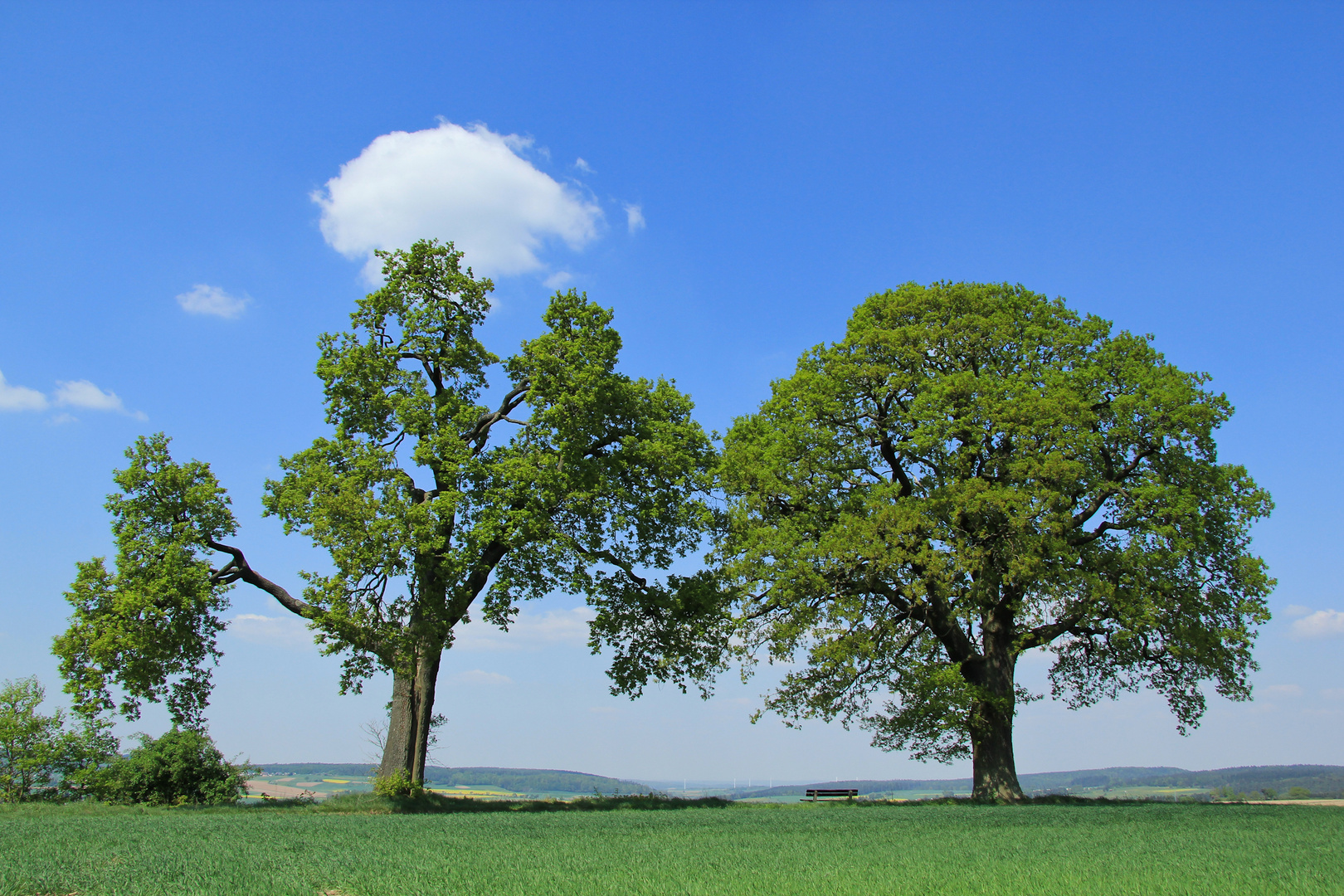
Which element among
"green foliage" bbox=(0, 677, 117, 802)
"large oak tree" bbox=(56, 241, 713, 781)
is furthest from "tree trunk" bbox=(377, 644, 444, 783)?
"green foliage" bbox=(0, 677, 117, 802)

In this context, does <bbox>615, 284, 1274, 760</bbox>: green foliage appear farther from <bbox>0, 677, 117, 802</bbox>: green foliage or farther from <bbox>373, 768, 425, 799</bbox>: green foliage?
<bbox>0, 677, 117, 802</bbox>: green foliage

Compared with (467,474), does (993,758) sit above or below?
below

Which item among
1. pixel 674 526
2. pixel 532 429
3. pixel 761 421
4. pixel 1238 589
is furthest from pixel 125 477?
pixel 1238 589

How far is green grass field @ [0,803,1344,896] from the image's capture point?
25.7ft

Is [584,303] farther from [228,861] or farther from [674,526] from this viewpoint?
[228,861]

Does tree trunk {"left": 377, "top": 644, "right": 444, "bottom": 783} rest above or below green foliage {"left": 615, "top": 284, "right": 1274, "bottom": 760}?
below

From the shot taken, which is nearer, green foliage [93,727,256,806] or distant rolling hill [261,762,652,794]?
green foliage [93,727,256,806]

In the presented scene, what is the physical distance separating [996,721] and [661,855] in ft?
57.3

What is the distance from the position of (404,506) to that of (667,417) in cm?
898

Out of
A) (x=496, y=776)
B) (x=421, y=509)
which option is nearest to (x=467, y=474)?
(x=421, y=509)

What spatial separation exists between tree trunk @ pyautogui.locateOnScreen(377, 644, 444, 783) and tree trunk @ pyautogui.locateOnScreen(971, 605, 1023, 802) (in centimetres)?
1560

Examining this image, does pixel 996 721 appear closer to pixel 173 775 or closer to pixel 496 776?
pixel 173 775

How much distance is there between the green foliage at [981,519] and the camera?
22.0 metres

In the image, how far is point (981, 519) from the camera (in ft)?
74.2
